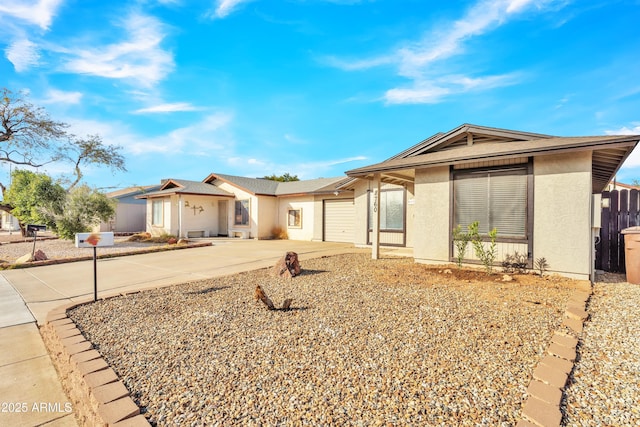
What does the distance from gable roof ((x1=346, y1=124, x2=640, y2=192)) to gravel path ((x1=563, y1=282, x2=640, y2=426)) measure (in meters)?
3.11

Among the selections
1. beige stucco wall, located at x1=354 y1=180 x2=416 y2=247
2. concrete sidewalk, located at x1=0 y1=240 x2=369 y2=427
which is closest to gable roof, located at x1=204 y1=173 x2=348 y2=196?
beige stucco wall, located at x1=354 y1=180 x2=416 y2=247

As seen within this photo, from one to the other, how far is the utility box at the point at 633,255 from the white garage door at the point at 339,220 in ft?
30.7

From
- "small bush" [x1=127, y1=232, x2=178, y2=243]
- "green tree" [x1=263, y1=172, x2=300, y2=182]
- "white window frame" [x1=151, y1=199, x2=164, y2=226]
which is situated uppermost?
"green tree" [x1=263, y1=172, x2=300, y2=182]

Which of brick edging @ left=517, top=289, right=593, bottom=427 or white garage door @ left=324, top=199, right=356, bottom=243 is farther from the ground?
white garage door @ left=324, top=199, right=356, bottom=243

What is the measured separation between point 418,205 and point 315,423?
693cm

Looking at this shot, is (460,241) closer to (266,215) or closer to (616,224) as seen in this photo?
(616,224)

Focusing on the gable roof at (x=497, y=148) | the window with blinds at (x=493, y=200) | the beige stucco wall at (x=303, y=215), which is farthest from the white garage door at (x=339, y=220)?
the window with blinds at (x=493, y=200)

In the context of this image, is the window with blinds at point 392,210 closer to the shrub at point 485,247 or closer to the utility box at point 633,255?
the shrub at point 485,247

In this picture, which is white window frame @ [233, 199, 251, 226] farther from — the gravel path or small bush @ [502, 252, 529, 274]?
the gravel path

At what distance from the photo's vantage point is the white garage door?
1422cm

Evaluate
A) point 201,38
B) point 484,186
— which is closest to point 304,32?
point 201,38

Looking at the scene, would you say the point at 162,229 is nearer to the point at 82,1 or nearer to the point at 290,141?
the point at 290,141

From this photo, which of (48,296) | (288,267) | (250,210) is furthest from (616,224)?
(250,210)

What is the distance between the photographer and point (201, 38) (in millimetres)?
9047
